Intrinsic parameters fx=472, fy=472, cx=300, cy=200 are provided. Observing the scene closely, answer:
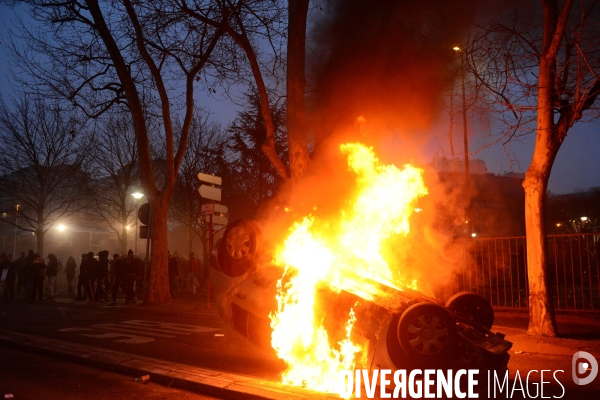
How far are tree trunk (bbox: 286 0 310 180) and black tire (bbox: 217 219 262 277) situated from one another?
4.34 meters

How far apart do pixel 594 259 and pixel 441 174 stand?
4279 mm

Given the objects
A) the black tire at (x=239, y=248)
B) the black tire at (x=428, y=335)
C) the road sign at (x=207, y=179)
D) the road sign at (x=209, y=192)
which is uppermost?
the road sign at (x=207, y=179)

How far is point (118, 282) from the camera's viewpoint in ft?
50.5

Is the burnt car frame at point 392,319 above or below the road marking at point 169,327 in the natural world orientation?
above

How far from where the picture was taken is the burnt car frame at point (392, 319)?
14.7ft

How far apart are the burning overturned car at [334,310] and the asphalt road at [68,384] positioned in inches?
46.1

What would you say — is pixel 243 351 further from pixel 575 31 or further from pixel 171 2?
pixel 171 2

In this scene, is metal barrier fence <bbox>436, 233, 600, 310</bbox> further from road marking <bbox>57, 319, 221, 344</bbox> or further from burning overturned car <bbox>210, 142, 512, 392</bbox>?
road marking <bbox>57, 319, 221, 344</bbox>

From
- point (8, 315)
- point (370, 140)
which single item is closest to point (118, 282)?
point (8, 315)

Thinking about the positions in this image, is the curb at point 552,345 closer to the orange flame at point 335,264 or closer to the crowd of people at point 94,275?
the orange flame at point 335,264

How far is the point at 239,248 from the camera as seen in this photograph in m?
6.13

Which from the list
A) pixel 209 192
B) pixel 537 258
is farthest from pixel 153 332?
pixel 537 258

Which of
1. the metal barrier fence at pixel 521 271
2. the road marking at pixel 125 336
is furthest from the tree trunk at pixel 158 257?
the metal barrier fence at pixel 521 271

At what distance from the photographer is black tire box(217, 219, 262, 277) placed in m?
6.03
